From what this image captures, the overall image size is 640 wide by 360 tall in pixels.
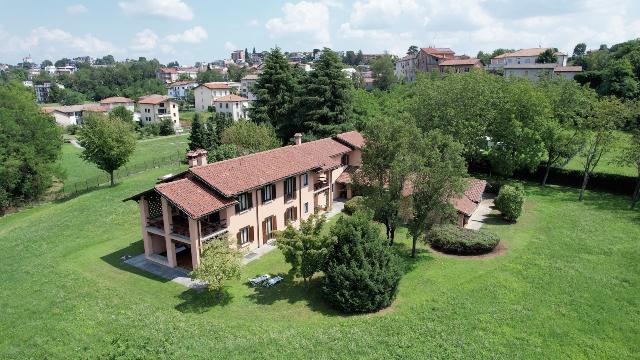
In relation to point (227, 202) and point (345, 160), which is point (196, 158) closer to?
point (227, 202)

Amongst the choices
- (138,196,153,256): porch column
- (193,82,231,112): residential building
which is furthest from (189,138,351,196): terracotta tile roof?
(193,82,231,112): residential building

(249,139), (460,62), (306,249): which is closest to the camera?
(306,249)

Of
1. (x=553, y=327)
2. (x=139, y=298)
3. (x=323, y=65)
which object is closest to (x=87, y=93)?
(x=323, y=65)

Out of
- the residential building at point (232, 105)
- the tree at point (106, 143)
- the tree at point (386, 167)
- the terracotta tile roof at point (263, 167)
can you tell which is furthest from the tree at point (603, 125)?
the residential building at point (232, 105)

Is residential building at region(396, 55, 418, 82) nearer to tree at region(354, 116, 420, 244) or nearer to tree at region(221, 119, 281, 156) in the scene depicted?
tree at region(221, 119, 281, 156)

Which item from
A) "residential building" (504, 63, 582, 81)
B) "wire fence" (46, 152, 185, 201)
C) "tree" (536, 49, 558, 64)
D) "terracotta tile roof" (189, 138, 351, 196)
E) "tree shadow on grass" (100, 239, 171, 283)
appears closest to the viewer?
"tree shadow on grass" (100, 239, 171, 283)

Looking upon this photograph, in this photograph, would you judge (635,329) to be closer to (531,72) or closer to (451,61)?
(531,72)

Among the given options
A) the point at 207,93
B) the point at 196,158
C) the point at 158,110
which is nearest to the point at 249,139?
the point at 196,158
